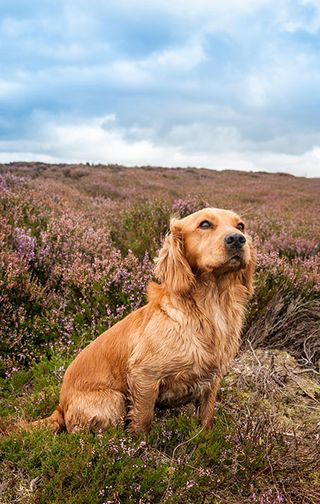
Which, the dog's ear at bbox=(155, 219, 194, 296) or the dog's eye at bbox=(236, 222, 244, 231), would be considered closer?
the dog's ear at bbox=(155, 219, 194, 296)

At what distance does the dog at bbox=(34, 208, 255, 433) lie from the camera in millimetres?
2814

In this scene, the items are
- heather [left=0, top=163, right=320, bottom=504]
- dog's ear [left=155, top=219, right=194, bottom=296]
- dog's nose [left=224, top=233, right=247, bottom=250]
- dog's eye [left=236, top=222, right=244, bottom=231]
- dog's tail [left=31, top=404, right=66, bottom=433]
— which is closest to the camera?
heather [left=0, top=163, right=320, bottom=504]

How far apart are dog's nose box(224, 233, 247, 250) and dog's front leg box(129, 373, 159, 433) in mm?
906

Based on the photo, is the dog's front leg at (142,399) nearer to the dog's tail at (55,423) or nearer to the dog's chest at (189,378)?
the dog's chest at (189,378)

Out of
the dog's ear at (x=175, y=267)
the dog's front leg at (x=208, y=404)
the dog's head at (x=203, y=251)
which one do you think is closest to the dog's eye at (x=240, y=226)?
the dog's head at (x=203, y=251)

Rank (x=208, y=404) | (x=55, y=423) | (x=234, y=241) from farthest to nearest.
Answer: (x=55, y=423) → (x=208, y=404) → (x=234, y=241)

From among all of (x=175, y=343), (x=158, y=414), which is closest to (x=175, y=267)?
(x=175, y=343)

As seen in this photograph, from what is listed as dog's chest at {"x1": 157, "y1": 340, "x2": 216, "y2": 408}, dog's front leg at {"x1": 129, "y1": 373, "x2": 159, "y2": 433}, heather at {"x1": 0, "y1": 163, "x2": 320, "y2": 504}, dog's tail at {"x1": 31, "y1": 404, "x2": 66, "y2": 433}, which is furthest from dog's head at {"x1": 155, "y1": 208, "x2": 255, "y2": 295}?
dog's tail at {"x1": 31, "y1": 404, "x2": 66, "y2": 433}

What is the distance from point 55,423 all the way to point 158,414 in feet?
2.66

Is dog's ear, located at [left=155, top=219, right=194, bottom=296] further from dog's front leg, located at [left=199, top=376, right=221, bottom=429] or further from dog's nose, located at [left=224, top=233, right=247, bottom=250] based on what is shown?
dog's front leg, located at [left=199, top=376, right=221, bottom=429]

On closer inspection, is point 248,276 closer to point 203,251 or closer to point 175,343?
point 203,251

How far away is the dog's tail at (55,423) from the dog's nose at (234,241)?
1.59m

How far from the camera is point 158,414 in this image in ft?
11.7

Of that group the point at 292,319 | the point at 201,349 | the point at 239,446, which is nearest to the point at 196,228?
the point at 201,349
